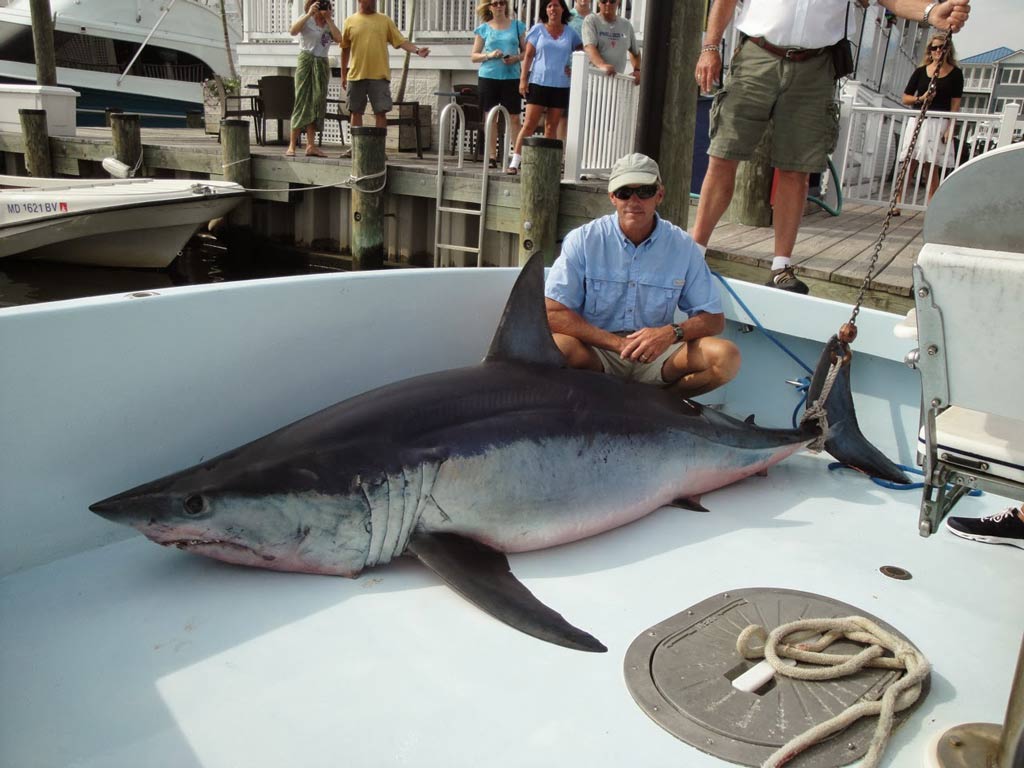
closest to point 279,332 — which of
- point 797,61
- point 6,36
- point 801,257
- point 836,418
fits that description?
point 836,418

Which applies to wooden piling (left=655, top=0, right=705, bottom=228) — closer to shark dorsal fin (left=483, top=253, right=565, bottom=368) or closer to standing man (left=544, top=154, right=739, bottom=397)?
standing man (left=544, top=154, right=739, bottom=397)

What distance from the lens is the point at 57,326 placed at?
2.29m

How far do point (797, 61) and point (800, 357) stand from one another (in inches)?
65.1

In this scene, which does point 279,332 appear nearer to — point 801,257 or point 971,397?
point 971,397

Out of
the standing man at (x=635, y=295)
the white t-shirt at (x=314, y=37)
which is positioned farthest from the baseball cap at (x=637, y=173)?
the white t-shirt at (x=314, y=37)

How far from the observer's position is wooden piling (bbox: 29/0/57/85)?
13.2 meters

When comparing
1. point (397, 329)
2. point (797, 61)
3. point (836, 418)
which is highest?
point (797, 61)

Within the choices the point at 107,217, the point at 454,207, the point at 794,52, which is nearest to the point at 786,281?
the point at 794,52

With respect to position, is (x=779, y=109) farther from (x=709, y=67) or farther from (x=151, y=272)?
(x=151, y=272)

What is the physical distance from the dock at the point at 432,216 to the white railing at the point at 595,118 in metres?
0.27

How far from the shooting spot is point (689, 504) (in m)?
2.98

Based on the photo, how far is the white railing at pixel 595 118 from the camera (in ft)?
26.2

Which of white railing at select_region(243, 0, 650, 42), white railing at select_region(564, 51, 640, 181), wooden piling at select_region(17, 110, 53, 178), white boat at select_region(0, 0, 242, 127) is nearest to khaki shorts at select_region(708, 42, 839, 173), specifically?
white railing at select_region(564, 51, 640, 181)

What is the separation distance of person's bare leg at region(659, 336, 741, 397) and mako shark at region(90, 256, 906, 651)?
425mm
